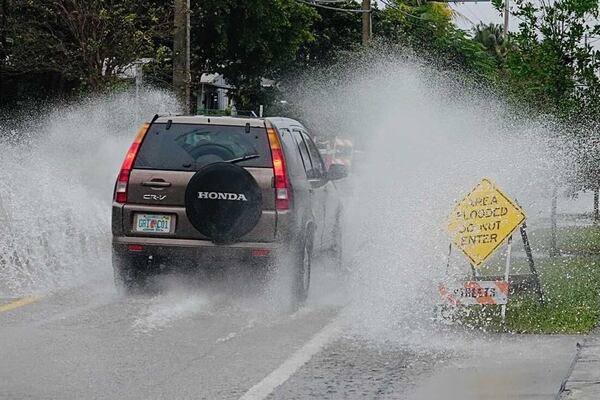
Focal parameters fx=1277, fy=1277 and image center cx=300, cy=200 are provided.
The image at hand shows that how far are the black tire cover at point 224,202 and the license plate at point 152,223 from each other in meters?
0.25

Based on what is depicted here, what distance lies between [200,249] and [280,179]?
0.95 metres

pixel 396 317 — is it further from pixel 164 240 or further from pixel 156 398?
pixel 156 398

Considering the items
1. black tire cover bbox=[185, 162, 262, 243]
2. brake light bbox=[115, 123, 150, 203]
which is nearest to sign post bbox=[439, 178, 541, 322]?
black tire cover bbox=[185, 162, 262, 243]

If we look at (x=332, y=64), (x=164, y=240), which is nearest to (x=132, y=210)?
(x=164, y=240)

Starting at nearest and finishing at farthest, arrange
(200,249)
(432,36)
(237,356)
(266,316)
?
(237,356) < (266,316) < (200,249) < (432,36)

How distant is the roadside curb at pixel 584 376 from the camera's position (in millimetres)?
7742

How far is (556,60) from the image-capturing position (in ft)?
55.9

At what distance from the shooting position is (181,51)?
25.2 meters

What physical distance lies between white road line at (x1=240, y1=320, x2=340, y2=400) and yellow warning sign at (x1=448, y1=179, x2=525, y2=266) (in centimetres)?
136

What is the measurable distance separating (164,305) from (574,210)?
18875mm

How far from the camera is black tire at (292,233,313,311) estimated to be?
37.7 feet

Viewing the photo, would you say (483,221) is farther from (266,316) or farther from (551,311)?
(266,316)

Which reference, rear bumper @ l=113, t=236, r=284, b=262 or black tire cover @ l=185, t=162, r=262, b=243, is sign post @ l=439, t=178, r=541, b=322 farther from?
black tire cover @ l=185, t=162, r=262, b=243

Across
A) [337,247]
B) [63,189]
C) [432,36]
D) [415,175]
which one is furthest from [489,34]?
[337,247]
